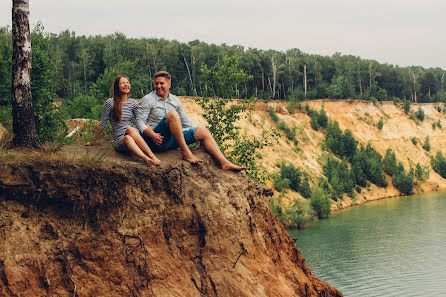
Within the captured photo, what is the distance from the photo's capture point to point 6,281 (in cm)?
627

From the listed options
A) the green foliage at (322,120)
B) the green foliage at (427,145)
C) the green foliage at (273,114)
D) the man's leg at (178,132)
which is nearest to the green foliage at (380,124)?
the green foliage at (427,145)

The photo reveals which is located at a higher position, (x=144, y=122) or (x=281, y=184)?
(x=144, y=122)

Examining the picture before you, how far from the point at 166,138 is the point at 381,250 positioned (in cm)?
2761

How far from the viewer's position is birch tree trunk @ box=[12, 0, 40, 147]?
806 centimetres

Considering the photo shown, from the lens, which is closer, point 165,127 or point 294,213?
point 165,127

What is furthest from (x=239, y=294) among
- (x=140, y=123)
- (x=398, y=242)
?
(x=398, y=242)

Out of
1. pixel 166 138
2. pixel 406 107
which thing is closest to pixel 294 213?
pixel 166 138

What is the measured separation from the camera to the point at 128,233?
7109mm

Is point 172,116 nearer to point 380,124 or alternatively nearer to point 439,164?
point 439,164

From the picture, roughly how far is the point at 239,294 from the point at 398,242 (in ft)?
98.3

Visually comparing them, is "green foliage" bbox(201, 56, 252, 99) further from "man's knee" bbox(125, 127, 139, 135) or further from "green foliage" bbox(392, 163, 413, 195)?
"green foliage" bbox(392, 163, 413, 195)

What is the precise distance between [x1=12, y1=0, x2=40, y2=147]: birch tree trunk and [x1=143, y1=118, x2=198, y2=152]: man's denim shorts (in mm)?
1737

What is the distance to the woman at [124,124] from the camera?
7.70 meters

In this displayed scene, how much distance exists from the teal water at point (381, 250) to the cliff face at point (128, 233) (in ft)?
59.0
